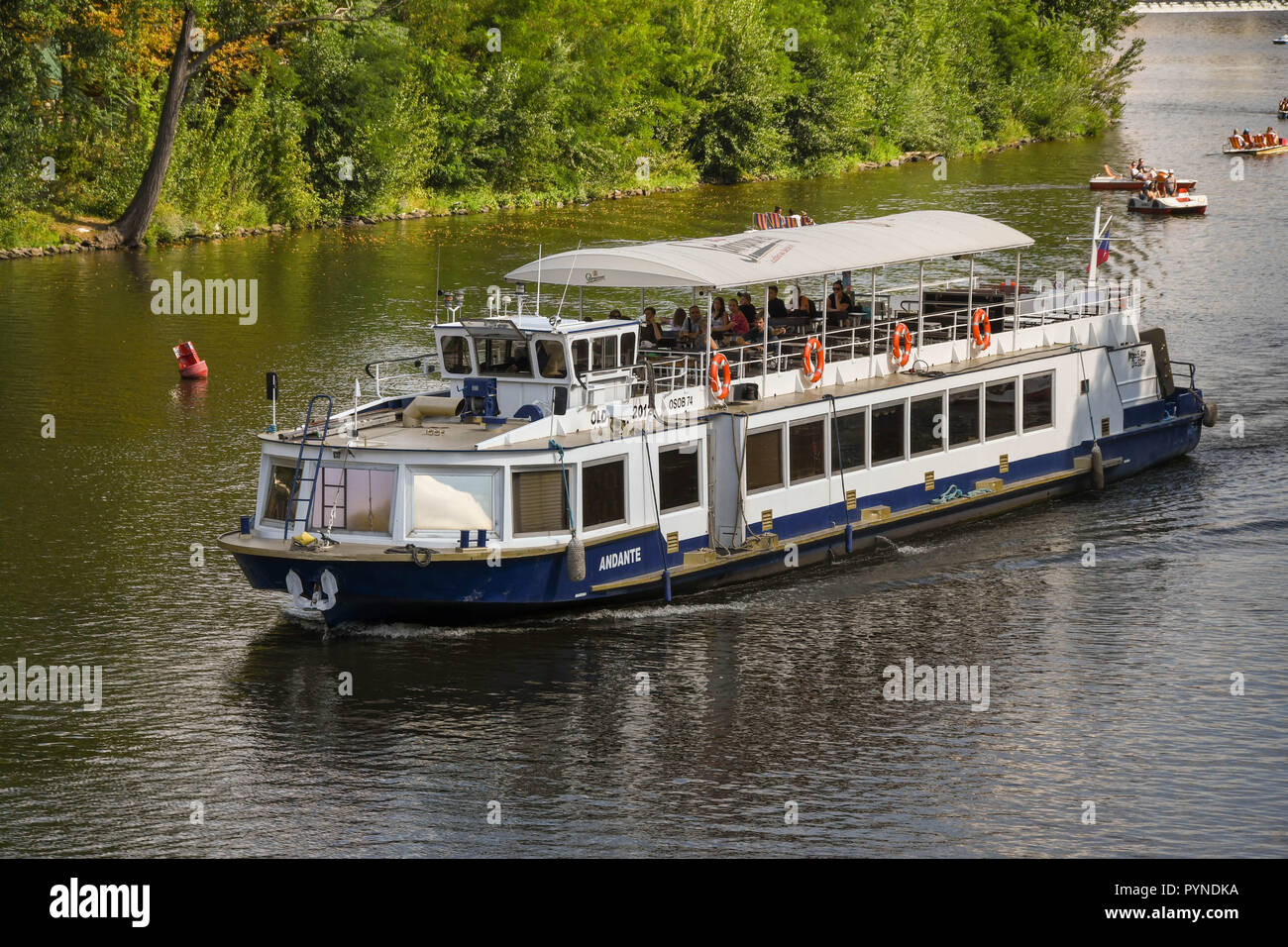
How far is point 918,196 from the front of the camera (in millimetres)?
100875

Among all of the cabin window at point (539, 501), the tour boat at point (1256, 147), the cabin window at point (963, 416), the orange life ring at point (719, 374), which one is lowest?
the cabin window at point (539, 501)

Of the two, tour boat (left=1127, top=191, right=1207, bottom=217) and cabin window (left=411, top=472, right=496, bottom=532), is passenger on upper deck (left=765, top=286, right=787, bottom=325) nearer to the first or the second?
cabin window (left=411, top=472, right=496, bottom=532)

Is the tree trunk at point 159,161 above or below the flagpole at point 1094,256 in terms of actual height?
above

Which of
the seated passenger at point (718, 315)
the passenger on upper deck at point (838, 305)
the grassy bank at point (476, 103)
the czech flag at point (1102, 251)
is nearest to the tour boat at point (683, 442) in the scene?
the passenger on upper deck at point (838, 305)

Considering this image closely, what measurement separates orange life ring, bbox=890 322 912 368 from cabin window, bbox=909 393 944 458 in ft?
3.79

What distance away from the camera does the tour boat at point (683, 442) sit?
31781 mm

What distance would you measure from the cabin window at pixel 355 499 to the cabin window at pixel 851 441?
10.4 m

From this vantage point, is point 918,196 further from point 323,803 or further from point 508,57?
point 323,803

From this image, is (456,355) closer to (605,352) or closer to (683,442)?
(605,352)

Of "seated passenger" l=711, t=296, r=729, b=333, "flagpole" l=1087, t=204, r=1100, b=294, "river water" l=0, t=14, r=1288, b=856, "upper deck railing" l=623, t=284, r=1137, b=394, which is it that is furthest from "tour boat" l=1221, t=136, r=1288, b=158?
"seated passenger" l=711, t=296, r=729, b=333

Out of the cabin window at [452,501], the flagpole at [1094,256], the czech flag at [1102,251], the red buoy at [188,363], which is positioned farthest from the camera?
the red buoy at [188,363]

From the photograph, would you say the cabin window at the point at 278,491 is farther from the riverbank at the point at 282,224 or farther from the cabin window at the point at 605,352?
the riverbank at the point at 282,224

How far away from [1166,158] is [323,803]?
344ft
